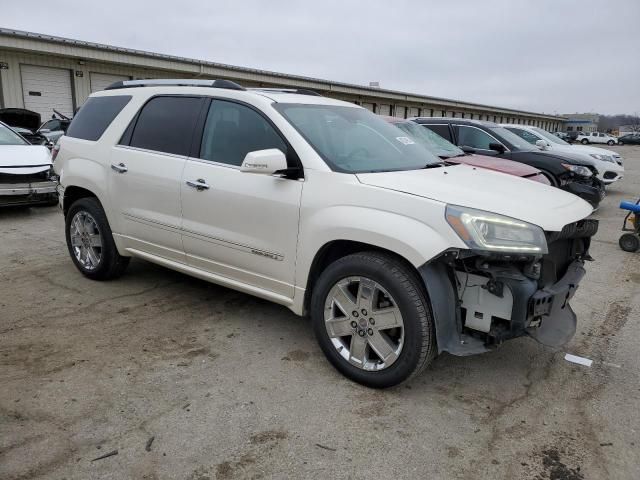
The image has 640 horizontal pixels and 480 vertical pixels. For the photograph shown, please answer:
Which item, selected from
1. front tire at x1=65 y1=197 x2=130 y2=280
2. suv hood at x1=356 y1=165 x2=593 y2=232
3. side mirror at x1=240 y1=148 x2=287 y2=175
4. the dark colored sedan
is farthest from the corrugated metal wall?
suv hood at x1=356 y1=165 x2=593 y2=232

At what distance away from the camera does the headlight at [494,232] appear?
9.12 ft

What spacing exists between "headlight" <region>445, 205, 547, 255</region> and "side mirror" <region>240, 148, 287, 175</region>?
1107 millimetres

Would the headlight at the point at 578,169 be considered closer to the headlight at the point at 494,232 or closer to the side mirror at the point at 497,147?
the side mirror at the point at 497,147

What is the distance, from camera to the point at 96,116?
16.3ft

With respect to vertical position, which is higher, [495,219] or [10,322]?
[495,219]

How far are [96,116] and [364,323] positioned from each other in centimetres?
347

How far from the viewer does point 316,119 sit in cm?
381

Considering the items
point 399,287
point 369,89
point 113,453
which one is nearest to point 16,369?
point 113,453

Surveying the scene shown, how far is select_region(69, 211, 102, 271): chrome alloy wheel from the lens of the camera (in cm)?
492

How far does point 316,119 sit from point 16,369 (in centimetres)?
266

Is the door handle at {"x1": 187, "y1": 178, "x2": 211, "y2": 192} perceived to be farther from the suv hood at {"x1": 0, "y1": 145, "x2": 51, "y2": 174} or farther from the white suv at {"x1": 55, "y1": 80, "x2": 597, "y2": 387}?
the suv hood at {"x1": 0, "y1": 145, "x2": 51, "y2": 174}

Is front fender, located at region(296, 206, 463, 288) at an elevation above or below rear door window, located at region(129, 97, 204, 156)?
below

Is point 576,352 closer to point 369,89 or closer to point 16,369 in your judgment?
point 16,369

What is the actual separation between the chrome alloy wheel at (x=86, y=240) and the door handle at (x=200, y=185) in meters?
1.50
